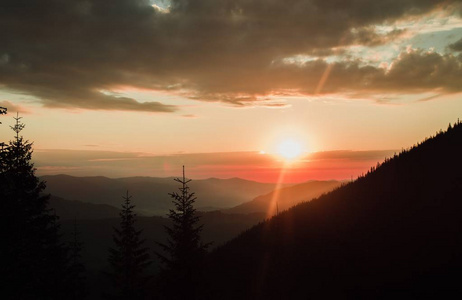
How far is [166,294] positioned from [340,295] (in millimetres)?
11693

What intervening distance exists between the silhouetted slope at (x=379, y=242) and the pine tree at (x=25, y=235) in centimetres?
1330

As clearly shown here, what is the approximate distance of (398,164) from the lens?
31.3 m

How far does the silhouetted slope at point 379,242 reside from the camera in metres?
16.9

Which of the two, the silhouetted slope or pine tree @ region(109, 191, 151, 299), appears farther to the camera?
pine tree @ region(109, 191, 151, 299)

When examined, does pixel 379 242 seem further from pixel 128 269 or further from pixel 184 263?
pixel 128 269

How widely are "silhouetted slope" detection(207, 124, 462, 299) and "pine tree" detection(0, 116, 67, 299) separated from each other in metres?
13.3

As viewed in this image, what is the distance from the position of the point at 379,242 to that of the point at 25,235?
19878mm

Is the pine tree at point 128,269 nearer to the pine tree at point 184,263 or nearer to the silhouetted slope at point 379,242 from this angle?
the pine tree at point 184,263

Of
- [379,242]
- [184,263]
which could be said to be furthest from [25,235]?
[379,242]

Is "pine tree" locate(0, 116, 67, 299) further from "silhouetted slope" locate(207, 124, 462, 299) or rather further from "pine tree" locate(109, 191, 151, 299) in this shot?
"silhouetted slope" locate(207, 124, 462, 299)

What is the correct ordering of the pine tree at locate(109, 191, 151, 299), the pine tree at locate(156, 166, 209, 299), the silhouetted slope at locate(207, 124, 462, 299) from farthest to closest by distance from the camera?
the pine tree at locate(109, 191, 151, 299) < the pine tree at locate(156, 166, 209, 299) < the silhouetted slope at locate(207, 124, 462, 299)

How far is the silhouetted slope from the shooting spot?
16.9 meters

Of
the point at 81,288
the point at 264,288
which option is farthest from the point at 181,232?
the point at 81,288

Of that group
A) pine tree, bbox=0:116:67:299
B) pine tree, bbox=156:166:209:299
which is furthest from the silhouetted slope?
pine tree, bbox=0:116:67:299
